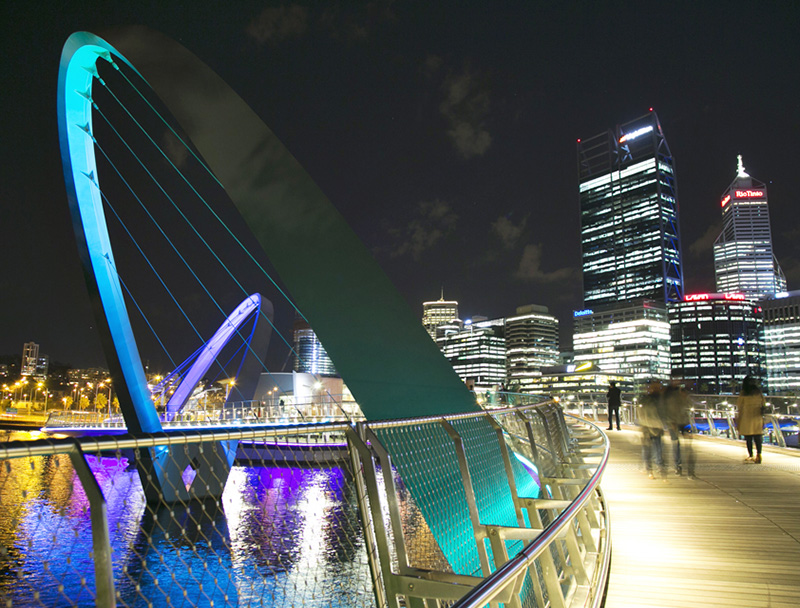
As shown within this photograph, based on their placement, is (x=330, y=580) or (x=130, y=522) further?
(x=130, y=522)

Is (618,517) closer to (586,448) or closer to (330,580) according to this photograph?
(586,448)

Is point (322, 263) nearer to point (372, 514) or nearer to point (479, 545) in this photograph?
point (479, 545)

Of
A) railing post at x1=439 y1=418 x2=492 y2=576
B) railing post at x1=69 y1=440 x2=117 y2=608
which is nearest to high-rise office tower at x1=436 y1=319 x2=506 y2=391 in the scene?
railing post at x1=439 y1=418 x2=492 y2=576

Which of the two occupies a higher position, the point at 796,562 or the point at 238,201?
the point at 238,201

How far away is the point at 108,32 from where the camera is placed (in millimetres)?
13359

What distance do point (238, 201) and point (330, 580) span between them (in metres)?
7.65

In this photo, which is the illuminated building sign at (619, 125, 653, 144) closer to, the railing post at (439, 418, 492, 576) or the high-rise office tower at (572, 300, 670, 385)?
the high-rise office tower at (572, 300, 670, 385)

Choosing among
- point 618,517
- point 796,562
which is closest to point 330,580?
point 618,517

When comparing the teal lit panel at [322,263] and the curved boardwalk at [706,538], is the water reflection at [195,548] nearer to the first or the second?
the teal lit panel at [322,263]

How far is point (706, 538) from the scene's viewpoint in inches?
→ 196

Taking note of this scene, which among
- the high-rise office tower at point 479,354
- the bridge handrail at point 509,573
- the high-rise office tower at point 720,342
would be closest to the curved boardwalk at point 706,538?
the bridge handrail at point 509,573

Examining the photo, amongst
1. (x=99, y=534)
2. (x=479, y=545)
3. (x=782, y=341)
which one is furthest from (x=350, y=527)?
(x=782, y=341)

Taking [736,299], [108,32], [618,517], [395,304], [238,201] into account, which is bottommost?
[618,517]

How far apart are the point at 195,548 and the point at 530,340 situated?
18799 centimetres
